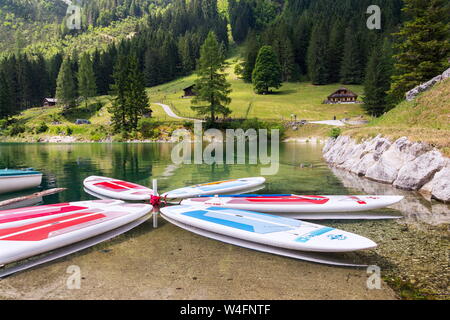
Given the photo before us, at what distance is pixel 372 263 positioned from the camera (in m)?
6.41

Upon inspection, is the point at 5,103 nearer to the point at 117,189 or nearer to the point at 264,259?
the point at 117,189

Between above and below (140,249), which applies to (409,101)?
above

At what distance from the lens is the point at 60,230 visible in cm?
716

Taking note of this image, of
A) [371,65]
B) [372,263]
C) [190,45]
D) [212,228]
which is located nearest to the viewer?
[372,263]

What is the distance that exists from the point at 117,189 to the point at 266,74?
71567 mm

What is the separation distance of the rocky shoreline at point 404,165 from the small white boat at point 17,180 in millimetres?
18876

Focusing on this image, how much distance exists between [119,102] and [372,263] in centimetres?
5845

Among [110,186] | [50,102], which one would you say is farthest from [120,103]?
[110,186]

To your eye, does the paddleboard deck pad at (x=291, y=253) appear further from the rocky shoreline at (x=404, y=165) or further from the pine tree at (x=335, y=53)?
the pine tree at (x=335, y=53)

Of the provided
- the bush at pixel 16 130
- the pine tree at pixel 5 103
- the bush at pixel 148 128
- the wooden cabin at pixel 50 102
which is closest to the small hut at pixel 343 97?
the bush at pixel 148 128
